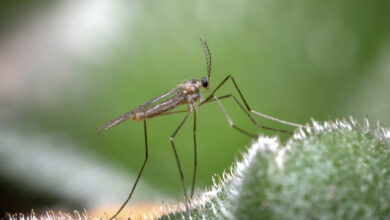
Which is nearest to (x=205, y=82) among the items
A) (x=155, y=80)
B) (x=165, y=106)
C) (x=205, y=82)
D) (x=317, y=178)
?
(x=205, y=82)

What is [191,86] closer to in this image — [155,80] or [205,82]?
[205,82]

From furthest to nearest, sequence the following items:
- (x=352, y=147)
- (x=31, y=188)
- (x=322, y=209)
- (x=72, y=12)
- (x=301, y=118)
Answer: (x=72, y=12), (x=31, y=188), (x=301, y=118), (x=352, y=147), (x=322, y=209)

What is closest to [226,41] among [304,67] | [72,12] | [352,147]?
[304,67]

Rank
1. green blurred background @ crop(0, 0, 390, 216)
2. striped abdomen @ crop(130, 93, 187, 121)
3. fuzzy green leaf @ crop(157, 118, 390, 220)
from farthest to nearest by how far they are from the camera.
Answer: green blurred background @ crop(0, 0, 390, 216) → striped abdomen @ crop(130, 93, 187, 121) → fuzzy green leaf @ crop(157, 118, 390, 220)

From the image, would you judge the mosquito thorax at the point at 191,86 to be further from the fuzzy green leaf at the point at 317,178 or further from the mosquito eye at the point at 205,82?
the fuzzy green leaf at the point at 317,178

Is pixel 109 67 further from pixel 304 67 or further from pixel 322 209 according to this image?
pixel 322 209

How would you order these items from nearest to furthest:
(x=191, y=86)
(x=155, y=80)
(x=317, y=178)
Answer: (x=317, y=178) < (x=191, y=86) < (x=155, y=80)

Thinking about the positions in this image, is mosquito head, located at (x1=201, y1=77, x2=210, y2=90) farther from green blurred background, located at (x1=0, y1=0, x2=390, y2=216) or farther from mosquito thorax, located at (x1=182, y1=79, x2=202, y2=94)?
green blurred background, located at (x1=0, y1=0, x2=390, y2=216)

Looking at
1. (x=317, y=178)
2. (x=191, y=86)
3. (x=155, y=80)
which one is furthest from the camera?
(x=155, y=80)

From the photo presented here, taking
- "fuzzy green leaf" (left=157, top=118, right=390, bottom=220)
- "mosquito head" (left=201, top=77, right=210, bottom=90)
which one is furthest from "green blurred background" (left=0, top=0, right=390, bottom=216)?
"fuzzy green leaf" (left=157, top=118, right=390, bottom=220)
